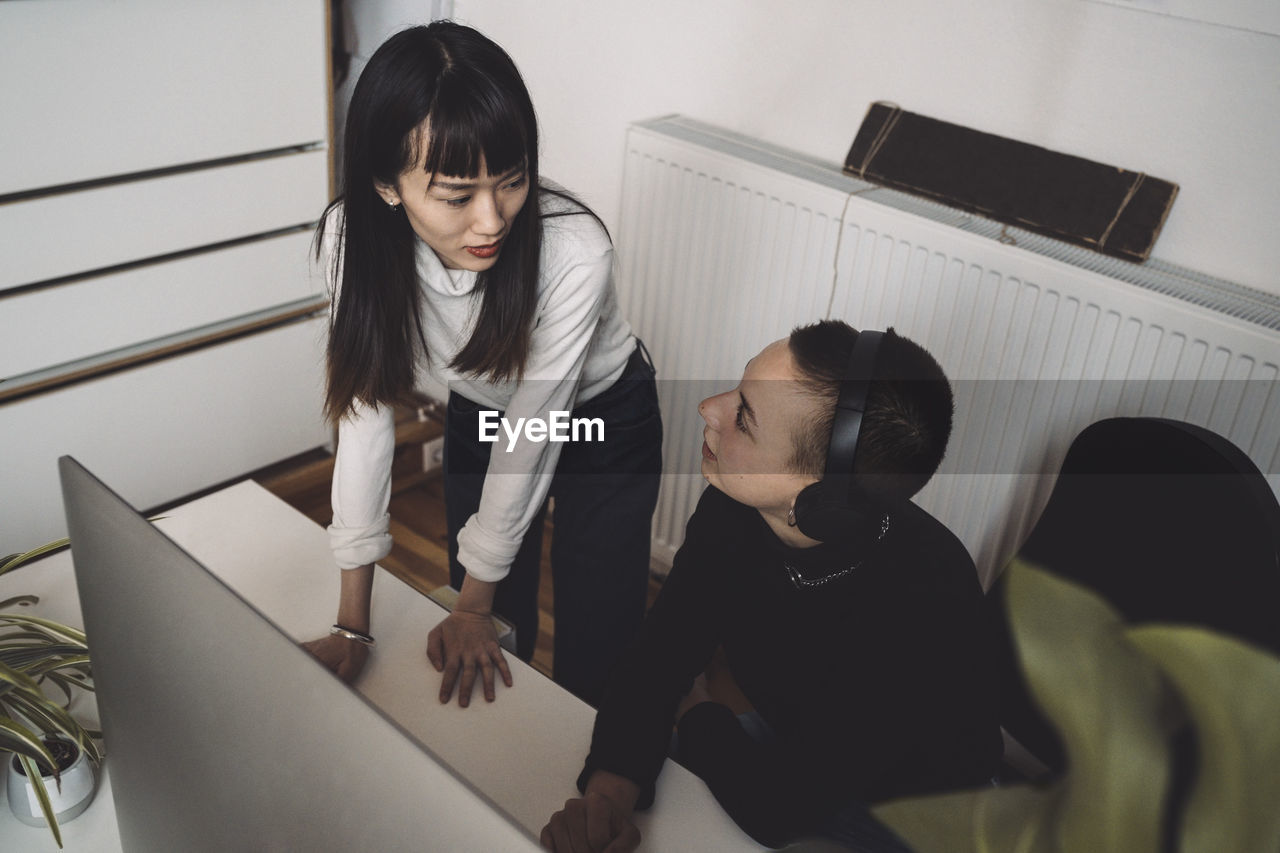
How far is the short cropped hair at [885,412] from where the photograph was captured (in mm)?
1028

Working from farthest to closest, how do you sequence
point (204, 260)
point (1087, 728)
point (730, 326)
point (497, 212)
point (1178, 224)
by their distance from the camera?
point (204, 260), point (730, 326), point (1178, 224), point (497, 212), point (1087, 728)

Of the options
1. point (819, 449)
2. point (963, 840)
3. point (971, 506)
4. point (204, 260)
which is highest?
point (963, 840)

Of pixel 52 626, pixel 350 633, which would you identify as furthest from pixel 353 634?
pixel 52 626

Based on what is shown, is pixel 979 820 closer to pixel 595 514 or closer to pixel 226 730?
pixel 226 730

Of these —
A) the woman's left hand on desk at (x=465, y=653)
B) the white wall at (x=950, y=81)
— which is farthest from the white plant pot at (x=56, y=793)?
the white wall at (x=950, y=81)

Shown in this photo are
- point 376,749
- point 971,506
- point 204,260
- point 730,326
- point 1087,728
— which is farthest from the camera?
point 204,260

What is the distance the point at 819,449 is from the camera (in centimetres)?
108

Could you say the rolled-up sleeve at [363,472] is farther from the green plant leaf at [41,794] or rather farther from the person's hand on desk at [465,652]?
the green plant leaf at [41,794]

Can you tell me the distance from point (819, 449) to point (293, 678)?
2.26 ft

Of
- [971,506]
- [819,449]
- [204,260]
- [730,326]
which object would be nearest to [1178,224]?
[971,506]

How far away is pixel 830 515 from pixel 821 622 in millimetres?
195

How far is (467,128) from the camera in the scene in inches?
41.1

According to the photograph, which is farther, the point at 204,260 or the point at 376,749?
the point at 204,260

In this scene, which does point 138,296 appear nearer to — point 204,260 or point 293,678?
point 204,260
